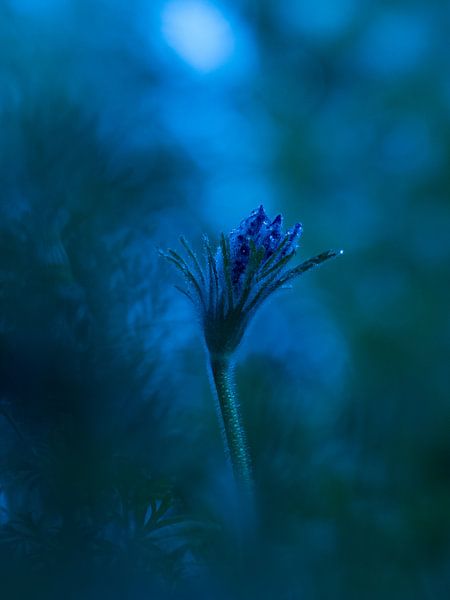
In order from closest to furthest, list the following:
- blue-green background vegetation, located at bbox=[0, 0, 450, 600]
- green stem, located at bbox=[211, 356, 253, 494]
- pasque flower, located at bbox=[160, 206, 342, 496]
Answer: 1. blue-green background vegetation, located at bbox=[0, 0, 450, 600]
2. green stem, located at bbox=[211, 356, 253, 494]
3. pasque flower, located at bbox=[160, 206, 342, 496]

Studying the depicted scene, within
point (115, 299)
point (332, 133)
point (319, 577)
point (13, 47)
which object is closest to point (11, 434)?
point (115, 299)

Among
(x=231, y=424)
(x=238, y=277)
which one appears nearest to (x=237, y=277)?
(x=238, y=277)

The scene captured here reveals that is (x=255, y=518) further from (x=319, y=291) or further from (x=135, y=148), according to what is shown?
(x=319, y=291)

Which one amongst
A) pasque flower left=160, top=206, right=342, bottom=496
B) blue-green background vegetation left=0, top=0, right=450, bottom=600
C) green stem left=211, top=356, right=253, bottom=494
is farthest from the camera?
pasque flower left=160, top=206, right=342, bottom=496

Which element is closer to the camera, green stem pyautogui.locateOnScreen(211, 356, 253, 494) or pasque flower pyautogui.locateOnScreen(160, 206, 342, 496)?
green stem pyautogui.locateOnScreen(211, 356, 253, 494)

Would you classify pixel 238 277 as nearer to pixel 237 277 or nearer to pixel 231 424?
pixel 237 277
